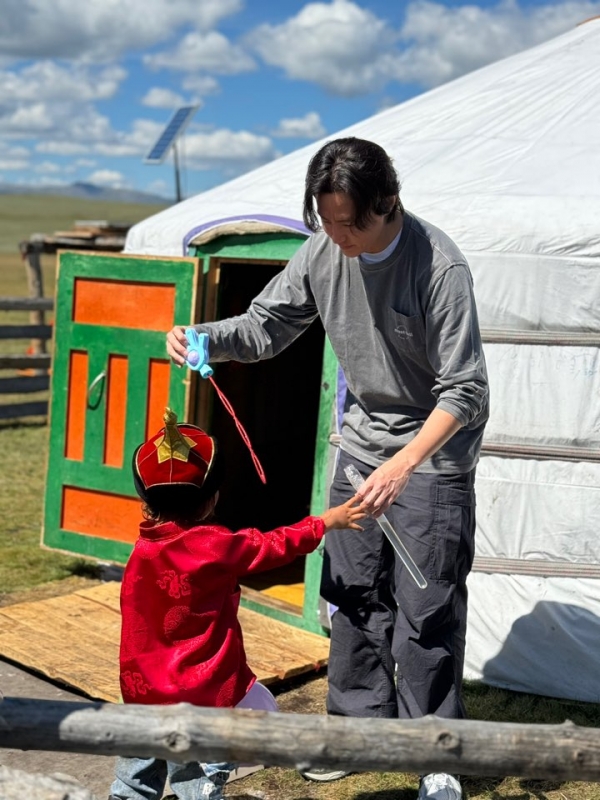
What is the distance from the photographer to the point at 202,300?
4.89 meters

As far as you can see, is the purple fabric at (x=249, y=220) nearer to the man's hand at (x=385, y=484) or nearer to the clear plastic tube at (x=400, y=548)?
the clear plastic tube at (x=400, y=548)

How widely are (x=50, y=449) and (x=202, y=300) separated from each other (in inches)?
47.1

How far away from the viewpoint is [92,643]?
4316mm

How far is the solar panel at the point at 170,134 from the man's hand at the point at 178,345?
10.2 m

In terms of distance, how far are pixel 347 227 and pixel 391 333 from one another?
1.13ft

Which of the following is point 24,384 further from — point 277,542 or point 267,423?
point 277,542

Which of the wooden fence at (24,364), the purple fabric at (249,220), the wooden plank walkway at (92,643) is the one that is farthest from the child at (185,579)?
the wooden fence at (24,364)

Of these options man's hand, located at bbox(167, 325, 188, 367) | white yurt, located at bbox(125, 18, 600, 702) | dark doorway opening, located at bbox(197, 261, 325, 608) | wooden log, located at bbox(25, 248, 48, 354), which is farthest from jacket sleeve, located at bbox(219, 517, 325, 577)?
wooden log, located at bbox(25, 248, 48, 354)

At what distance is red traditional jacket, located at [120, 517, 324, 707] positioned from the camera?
2713 mm

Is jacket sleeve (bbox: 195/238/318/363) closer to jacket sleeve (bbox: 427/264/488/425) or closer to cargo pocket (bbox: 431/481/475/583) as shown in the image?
jacket sleeve (bbox: 427/264/488/425)

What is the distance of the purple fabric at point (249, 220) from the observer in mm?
4512

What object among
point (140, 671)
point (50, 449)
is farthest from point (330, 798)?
point (50, 449)

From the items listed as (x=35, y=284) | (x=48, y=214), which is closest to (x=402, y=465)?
(x=35, y=284)

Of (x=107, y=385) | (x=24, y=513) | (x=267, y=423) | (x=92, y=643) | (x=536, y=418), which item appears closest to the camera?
(x=536, y=418)
